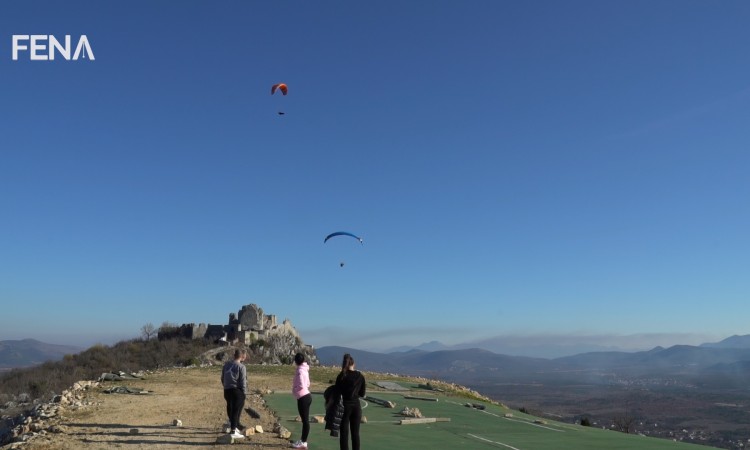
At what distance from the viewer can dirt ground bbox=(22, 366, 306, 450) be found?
1320cm

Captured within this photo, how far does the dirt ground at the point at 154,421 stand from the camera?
13195 millimetres

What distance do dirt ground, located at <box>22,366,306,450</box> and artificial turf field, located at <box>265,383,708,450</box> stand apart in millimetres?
1063

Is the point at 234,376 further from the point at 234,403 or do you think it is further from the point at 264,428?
the point at 264,428

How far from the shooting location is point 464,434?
15.5m

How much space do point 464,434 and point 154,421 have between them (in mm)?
8373

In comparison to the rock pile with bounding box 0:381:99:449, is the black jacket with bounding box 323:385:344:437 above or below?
above

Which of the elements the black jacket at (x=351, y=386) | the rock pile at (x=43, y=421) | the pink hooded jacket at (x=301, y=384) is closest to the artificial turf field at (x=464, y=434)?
the pink hooded jacket at (x=301, y=384)

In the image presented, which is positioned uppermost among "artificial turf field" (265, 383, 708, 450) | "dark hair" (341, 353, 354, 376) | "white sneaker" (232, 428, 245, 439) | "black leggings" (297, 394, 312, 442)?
"dark hair" (341, 353, 354, 376)

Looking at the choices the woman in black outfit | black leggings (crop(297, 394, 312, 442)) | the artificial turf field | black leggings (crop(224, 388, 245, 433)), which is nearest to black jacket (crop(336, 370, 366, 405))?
the woman in black outfit

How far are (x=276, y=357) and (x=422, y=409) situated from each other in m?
40.9

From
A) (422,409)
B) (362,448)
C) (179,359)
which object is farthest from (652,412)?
(362,448)

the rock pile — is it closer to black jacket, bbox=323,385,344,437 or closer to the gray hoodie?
the gray hoodie

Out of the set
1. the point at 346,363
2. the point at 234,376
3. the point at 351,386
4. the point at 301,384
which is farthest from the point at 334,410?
the point at 234,376

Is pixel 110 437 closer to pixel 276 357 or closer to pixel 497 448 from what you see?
pixel 497 448
